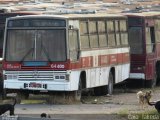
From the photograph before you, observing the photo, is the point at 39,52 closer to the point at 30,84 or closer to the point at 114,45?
the point at 30,84

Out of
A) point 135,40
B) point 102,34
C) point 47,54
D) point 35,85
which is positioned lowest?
point 35,85

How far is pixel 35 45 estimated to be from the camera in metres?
21.2

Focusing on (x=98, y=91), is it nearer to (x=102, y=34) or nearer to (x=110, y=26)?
(x=102, y=34)

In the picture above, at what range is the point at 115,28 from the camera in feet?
84.8

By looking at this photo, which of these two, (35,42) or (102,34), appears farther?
(102,34)

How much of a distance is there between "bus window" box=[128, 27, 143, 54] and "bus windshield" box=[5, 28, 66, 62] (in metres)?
7.23

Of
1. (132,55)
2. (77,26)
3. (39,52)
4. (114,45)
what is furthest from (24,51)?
(132,55)

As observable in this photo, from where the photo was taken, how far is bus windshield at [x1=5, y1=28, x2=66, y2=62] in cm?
2095

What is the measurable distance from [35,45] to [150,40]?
822cm

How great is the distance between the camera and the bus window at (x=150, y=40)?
27.8m

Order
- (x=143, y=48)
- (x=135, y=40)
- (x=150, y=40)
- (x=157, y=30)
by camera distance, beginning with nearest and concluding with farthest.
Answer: (x=143, y=48) → (x=135, y=40) → (x=150, y=40) → (x=157, y=30)

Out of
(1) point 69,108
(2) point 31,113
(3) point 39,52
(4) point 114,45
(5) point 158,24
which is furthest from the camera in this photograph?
(5) point 158,24

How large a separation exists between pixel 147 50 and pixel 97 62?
4684mm

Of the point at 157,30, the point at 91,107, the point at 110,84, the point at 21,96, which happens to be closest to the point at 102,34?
the point at 110,84
